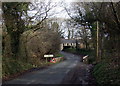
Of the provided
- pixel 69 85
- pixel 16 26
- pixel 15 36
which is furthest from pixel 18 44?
pixel 69 85

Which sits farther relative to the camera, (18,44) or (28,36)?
(28,36)

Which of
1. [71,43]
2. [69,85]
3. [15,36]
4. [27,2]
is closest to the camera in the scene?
[69,85]

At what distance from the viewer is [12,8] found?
15.1m

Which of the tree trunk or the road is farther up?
the tree trunk

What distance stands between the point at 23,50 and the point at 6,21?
5.85 meters

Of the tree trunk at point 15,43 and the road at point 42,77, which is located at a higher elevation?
the tree trunk at point 15,43

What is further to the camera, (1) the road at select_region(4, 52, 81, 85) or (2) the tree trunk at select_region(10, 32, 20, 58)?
(2) the tree trunk at select_region(10, 32, 20, 58)

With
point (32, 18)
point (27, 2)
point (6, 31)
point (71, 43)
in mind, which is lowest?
point (71, 43)

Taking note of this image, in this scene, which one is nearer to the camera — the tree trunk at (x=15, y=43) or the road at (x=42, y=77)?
the road at (x=42, y=77)

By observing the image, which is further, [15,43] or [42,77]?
[15,43]

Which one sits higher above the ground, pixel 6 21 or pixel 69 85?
pixel 6 21

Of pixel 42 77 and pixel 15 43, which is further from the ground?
pixel 15 43

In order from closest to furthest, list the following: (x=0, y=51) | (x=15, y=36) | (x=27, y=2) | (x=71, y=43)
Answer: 1. (x=0, y=51)
2. (x=27, y=2)
3. (x=15, y=36)
4. (x=71, y=43)

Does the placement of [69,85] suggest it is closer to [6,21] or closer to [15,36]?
[6,21]
